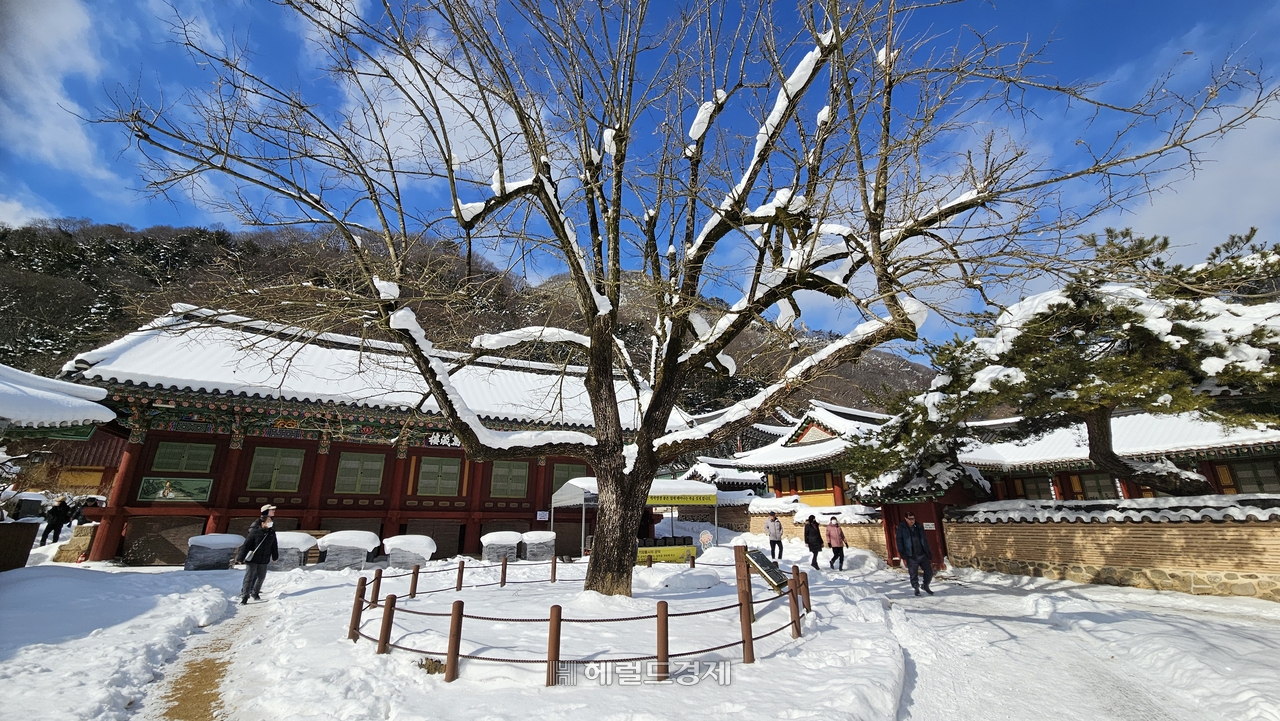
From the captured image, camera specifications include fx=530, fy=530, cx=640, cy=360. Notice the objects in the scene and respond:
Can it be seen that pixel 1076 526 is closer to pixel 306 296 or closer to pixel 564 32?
pixel 564 32

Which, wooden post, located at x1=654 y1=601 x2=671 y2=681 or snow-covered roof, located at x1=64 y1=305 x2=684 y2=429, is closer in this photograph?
wooden post, located at x1=654 y1=601 x2=671 y2=681

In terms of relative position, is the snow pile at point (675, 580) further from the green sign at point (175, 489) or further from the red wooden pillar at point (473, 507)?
the green sign at point (175, 489)

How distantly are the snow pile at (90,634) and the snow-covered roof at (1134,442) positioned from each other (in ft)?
58.5

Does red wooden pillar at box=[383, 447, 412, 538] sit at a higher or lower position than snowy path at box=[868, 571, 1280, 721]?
higher

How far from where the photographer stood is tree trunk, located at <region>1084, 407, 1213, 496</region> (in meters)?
11.3

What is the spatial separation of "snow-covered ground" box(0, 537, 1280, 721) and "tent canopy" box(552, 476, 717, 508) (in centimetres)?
494

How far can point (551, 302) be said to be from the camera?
26.4ft

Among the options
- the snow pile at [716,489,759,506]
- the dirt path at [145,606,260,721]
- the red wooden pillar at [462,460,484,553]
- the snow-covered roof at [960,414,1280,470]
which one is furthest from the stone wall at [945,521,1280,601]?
the dirt path at [145,606,260,721]

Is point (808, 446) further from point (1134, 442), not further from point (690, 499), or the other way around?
point (1134, 442)

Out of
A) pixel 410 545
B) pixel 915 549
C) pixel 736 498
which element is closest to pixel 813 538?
pixel 915 549

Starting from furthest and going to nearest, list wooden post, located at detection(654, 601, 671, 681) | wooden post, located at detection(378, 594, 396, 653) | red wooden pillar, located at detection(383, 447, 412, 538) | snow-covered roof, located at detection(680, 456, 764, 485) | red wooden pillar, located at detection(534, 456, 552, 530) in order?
1. snow-covered roof, located at detection(680, 456, 764, 485)
2. red wooden pillar, located at detection(534, 456, 552, 530)
3. red wooden pillar, located at detection(383, 447, 412, 538)
4. wooden post, located at detection(378, 594, 396, 653)
5. wooden post, located at detection(654, 601, 671, 681)

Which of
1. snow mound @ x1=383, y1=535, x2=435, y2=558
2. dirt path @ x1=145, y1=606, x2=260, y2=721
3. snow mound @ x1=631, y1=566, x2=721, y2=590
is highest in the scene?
snow mound @ x1=383, y1=535, x2=435, y2=558

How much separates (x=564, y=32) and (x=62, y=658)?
8.87m

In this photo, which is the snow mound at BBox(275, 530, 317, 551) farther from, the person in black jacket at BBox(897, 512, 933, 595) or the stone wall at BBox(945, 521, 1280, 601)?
the stone wall at BBox(945, 521, 1280, 601)
